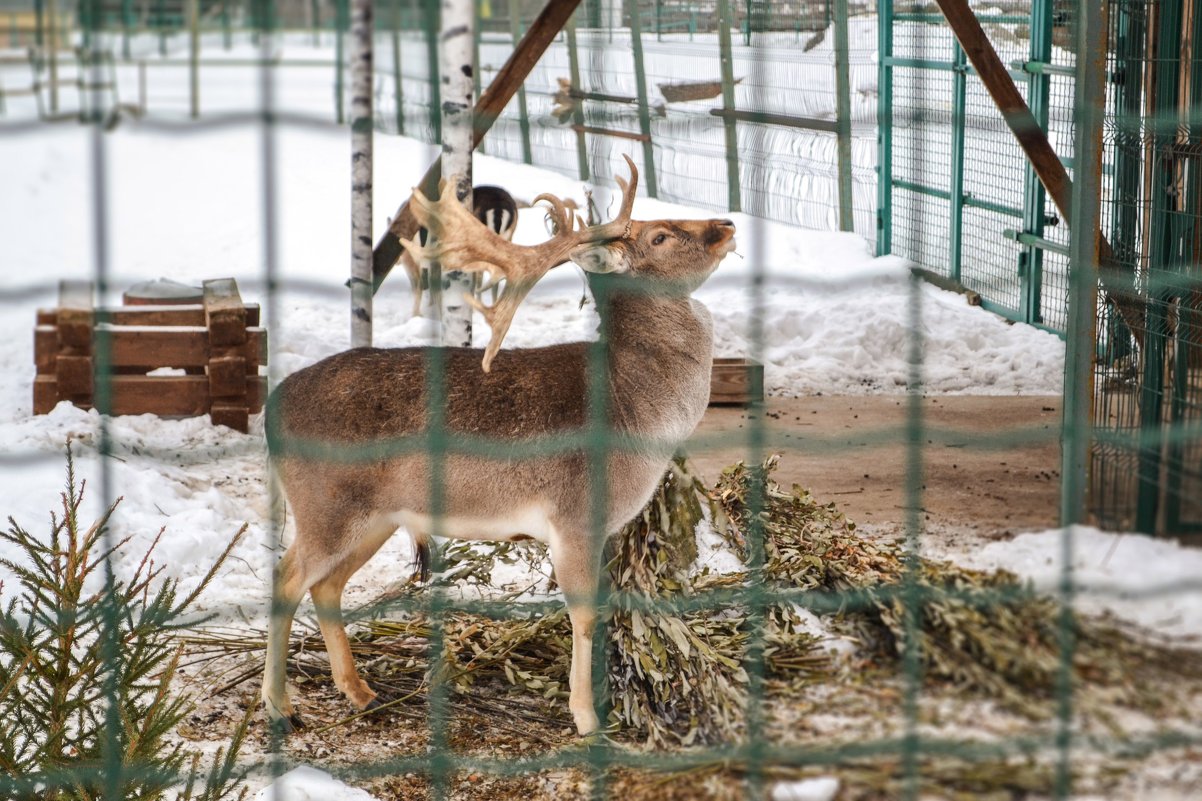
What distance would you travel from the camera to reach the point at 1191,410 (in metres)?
3.76

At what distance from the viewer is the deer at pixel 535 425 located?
381cm

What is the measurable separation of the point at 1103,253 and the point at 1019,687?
2.80 metres

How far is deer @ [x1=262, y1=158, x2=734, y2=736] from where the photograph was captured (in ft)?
12.5

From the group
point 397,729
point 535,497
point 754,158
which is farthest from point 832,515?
point 754,158

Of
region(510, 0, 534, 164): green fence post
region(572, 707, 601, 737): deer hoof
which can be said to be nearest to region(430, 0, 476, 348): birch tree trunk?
region(572, 707, 601, 737): deer hoof

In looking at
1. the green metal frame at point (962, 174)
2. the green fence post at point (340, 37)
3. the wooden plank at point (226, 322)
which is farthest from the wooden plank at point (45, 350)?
the green metal frame at point (962, 174)

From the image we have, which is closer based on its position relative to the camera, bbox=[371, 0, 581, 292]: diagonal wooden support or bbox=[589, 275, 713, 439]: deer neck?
bbox=[589, 275, 713, 439]: deer neck

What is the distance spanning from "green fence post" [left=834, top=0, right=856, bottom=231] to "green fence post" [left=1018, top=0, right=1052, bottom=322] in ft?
3.83

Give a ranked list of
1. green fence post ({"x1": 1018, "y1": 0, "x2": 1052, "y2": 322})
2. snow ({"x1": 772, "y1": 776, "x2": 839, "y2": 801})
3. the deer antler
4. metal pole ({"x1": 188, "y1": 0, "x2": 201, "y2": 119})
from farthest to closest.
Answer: metal pole ({"x1": 188, "y1": 0, "x2": 201, "y2": 119}) < green fence post ({"x1": 1018, "y1": 0, "x2": 1052, "y2": 322}) < the deer antler < snow ({"x1": 772, "y1": 776, "x2": 839, "y2": 801})

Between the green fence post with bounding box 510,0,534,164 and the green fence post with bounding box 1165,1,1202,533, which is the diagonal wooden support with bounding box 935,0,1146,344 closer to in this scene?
the green fence post with bounding box 1165,1,1202,533

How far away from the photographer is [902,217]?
1120 centimetres

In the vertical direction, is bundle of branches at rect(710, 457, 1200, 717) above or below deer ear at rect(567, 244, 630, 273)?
below

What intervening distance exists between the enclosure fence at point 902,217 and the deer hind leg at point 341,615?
0.26 metres

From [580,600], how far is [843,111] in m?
7.34
